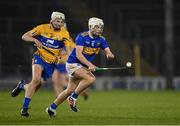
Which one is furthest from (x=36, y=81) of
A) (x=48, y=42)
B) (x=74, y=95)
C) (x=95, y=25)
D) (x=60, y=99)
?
Answer: (x=95, y=25)

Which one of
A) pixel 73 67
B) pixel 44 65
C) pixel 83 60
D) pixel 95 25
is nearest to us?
pixel 83 60

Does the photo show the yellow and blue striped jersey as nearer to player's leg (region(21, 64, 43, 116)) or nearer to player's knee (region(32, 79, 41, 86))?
player's leg (region(21, 64, 43, 116))

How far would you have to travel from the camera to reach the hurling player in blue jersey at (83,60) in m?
12.9

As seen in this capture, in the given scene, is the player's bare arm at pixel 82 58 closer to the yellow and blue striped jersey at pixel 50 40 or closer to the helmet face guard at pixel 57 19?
the yellow and blue striped jersey at pixel 50 40

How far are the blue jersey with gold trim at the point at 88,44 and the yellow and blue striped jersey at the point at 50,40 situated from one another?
0.28 m

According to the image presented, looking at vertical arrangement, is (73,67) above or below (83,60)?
below

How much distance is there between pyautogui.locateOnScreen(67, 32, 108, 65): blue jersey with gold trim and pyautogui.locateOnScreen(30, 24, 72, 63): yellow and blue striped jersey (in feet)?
0.92

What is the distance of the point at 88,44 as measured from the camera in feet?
43.2

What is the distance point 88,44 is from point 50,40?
70cm

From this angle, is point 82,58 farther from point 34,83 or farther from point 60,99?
point 34,83

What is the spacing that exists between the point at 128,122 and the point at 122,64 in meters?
16.7

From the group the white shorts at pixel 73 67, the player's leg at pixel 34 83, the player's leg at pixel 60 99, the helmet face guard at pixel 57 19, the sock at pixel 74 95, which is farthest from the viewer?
the sock at pixel 74 95

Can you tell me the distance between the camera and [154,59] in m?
28.9

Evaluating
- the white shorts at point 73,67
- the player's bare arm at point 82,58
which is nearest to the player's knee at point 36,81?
the white shorts at point 73,67
